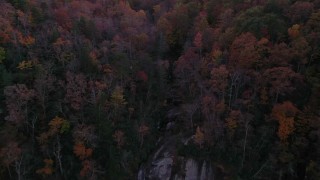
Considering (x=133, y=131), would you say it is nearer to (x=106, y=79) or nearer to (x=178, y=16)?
(x=106, y=79)

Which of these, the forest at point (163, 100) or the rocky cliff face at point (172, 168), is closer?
the forest at point (163, 100)

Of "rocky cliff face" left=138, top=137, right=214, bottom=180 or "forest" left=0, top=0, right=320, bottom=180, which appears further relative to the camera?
"rocky cliff face" left=138, top=137, right=214, bottom=180

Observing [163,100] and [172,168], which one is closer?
[172,168]

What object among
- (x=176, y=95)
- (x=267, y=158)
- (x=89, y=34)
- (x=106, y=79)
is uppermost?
(x=89, y=34)

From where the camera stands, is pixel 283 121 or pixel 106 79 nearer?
pixel 283 121

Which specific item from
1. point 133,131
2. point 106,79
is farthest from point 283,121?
point 106,79

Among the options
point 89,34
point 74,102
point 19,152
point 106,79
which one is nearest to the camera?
point 19,152

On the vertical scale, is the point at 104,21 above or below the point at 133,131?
above

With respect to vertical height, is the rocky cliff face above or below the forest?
below
